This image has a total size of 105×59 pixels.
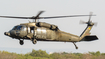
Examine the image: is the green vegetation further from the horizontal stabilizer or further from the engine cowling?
the engine cowling

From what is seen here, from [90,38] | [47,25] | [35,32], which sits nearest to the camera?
[35,32]

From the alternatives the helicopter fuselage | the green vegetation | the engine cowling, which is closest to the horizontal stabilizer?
the helicopter fuselage

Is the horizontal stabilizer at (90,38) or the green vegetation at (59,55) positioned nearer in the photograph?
the horizontal stabilizer at (90,38)

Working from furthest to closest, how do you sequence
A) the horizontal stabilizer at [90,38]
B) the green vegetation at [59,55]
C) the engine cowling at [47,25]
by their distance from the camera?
1. the green vegetation at [59,55]
2. the horizontal stabilizer at [90,38]
3. the engine cowling at [47,25]

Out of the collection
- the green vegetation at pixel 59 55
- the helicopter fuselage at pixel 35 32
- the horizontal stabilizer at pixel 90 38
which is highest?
the helicopter fuselage at pixel 35 32

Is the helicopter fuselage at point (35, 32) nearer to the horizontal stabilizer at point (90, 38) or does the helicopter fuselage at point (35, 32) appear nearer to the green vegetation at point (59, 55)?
the horizontal stabilizer at point (90, 38)

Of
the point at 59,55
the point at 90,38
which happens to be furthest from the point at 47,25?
the point at 59,55

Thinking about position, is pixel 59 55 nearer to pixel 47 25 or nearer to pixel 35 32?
pixel 47 25

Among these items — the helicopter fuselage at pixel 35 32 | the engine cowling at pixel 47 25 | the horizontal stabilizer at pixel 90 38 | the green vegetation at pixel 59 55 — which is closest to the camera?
the helicopter fuselage at pixel 35 32

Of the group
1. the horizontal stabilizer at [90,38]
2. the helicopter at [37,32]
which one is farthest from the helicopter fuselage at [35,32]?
the horizontal stabilizer at [90,38]

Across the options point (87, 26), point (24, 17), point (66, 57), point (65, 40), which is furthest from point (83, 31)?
point (66, 57)

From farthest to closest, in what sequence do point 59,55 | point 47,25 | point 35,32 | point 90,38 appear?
1. point 59,55
2. point 90,38
3. point 47,25
4. point 35,32

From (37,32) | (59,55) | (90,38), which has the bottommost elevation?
(59,55)

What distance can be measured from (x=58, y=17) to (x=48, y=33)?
105 inches
